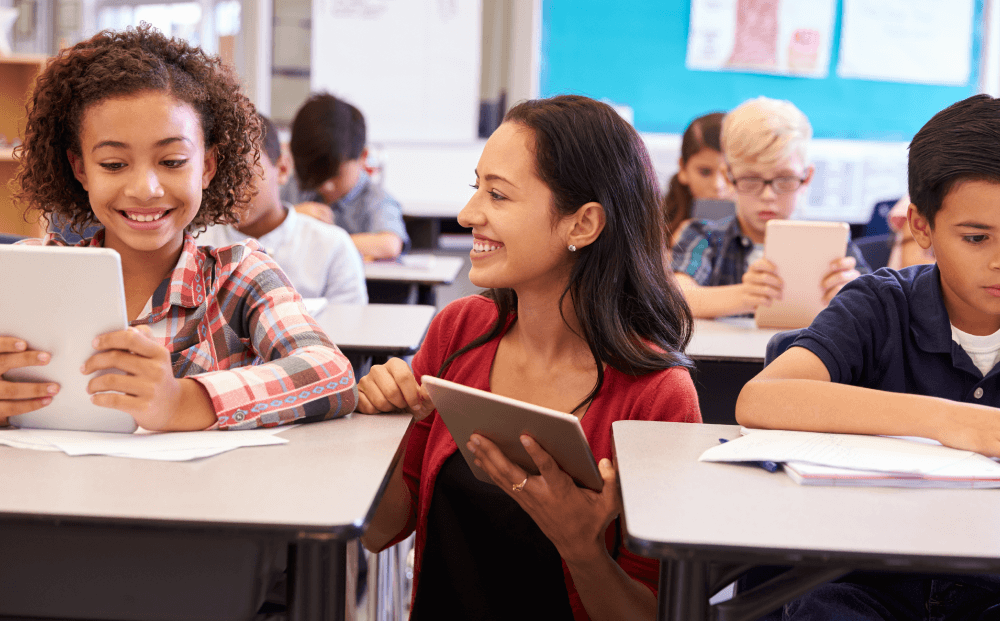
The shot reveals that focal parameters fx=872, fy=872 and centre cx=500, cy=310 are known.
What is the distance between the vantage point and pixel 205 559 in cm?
83

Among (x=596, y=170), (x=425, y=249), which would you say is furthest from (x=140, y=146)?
(x=425, y=249)

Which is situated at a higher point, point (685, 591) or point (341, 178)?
point (341, 178)

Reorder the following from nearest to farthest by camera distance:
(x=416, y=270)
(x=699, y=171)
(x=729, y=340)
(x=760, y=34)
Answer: (x=729, y=340), (x=416, y=270), (x=699, y=171), (x=760, y=34)

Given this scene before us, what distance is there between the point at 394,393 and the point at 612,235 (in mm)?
383

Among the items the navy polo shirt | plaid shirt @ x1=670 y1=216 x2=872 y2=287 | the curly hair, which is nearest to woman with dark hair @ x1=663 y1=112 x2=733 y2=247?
plaid shirt @ x1=670 y1=216 x2=872 y2=287

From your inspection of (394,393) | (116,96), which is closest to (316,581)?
(394,393)

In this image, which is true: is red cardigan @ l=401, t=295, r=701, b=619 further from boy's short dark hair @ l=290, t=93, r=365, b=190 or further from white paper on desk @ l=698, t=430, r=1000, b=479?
boy's short dark hair @ l=290, t=93, r=365, b=190

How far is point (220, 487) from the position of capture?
86 centimetres

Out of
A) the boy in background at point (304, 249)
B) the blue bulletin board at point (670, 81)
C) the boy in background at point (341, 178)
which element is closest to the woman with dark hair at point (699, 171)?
the boy in background at point (341, 178)

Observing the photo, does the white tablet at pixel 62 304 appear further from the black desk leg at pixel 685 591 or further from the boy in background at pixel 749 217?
the boy in background at pixel 749 217

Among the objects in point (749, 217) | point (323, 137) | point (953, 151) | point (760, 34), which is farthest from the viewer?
point (760, 34)

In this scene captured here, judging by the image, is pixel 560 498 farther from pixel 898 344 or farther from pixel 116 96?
pixel 116 96

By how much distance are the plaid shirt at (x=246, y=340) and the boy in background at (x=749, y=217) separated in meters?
1.22

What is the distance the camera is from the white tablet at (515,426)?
0.88m
